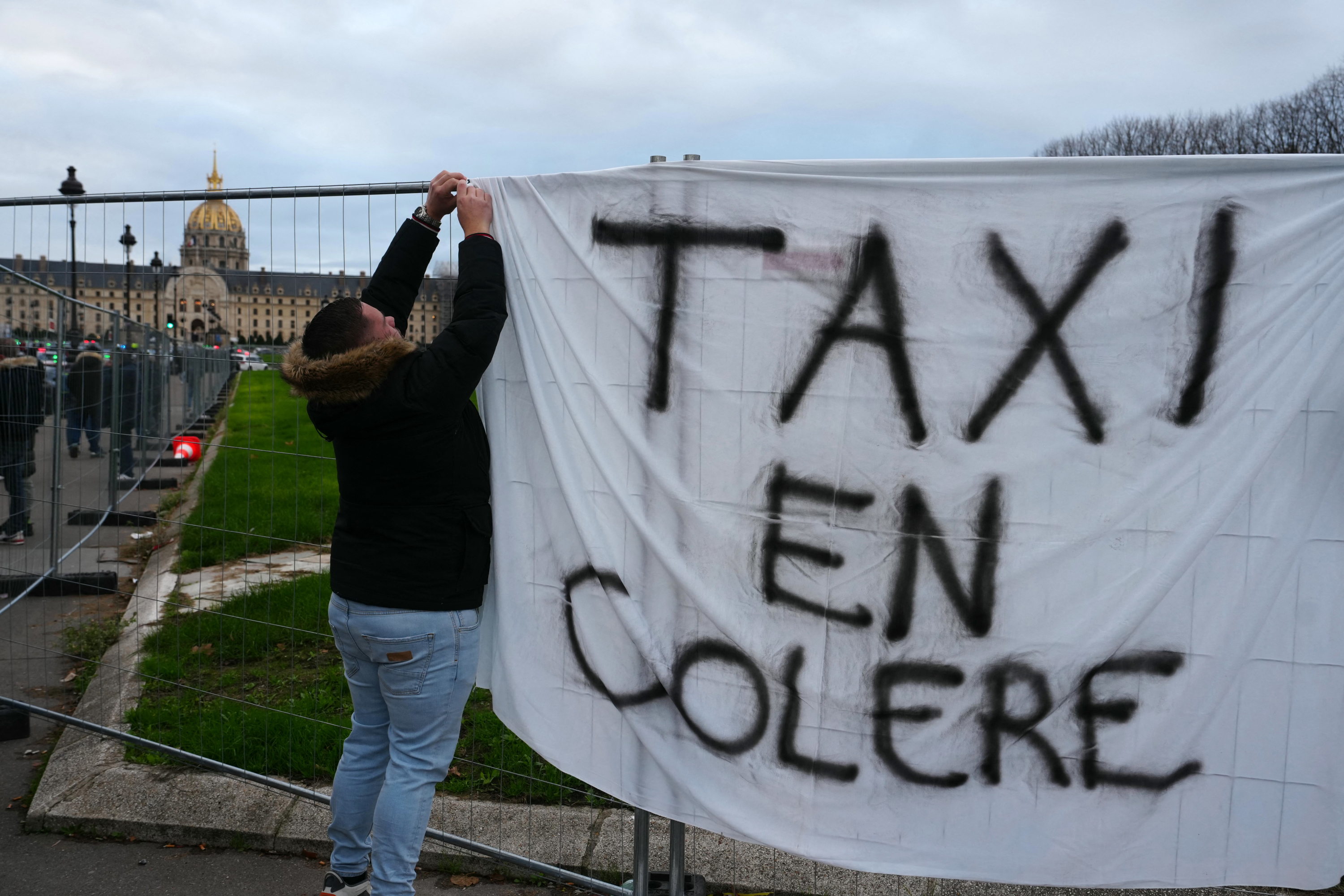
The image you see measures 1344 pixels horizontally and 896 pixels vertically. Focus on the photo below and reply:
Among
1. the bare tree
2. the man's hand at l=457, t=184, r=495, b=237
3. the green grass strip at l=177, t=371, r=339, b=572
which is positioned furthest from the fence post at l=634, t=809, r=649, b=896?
the bare tree

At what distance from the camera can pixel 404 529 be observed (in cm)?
278

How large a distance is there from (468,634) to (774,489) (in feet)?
3.13

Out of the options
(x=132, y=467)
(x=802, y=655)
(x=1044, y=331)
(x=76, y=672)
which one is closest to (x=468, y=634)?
(x=802, y=655)

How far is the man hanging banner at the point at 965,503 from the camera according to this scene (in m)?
2.48

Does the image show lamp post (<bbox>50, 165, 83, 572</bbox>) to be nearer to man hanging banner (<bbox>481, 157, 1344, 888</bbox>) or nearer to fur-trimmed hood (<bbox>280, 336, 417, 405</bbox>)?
fur-trimmed hood (<bbox>280, 336, 417, 405</bbox>)

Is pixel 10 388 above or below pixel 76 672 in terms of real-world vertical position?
above

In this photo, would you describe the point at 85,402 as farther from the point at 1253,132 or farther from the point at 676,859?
the point at 1253,132

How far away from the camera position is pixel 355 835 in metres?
3.02

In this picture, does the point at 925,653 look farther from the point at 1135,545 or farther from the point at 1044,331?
the point at 1044,331

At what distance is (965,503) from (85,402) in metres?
7.32

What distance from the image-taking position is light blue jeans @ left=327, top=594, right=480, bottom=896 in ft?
9.16

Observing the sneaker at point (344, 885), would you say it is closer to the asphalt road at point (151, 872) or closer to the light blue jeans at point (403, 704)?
the light blue jeans at point (403, 704)

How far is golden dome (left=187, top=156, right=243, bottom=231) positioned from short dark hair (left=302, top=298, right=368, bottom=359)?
3.86 ft

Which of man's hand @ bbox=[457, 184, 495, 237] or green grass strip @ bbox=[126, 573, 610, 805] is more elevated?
man's hand @ bbox=[457, 184, 495, 237]
